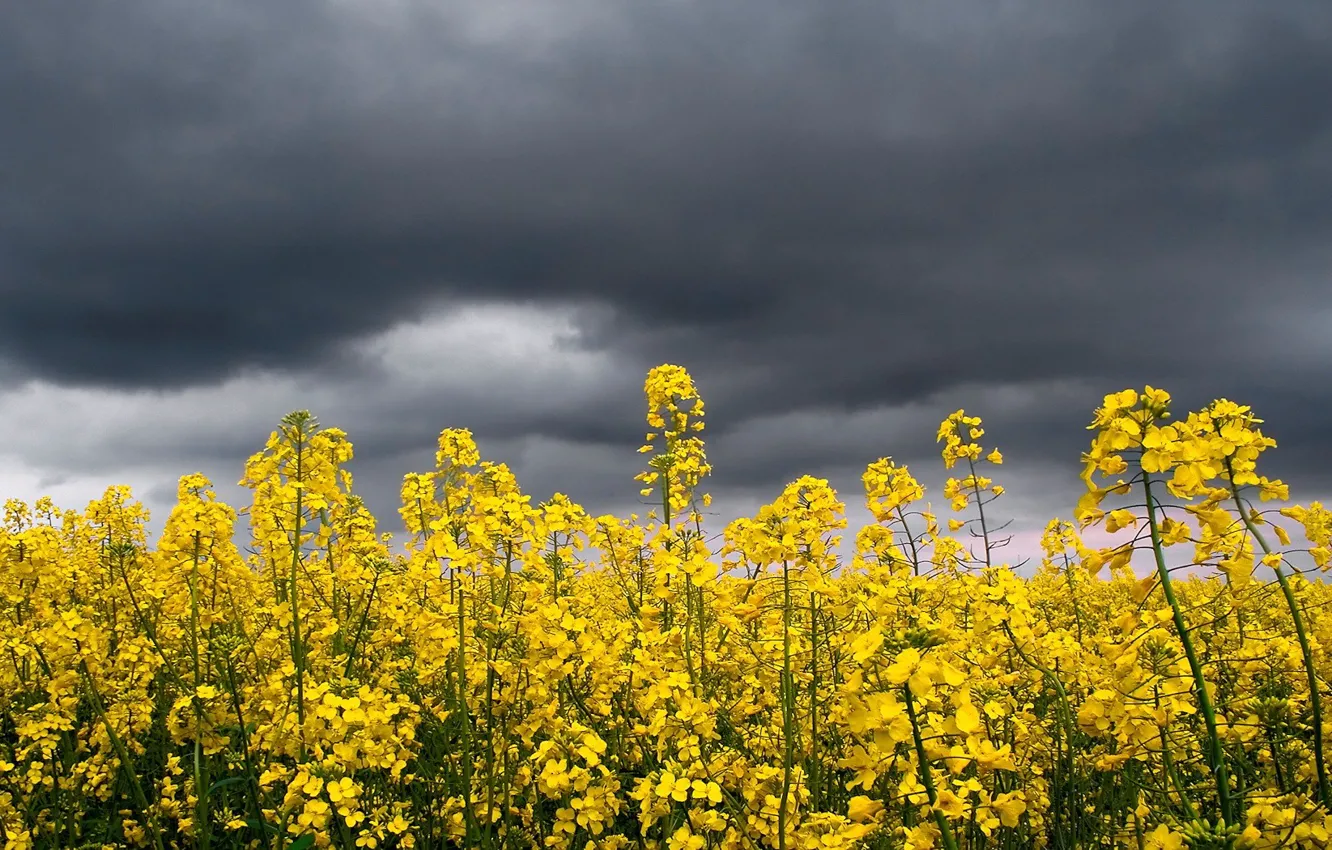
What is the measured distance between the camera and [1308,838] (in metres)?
2.63

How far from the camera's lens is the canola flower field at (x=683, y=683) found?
106 inches

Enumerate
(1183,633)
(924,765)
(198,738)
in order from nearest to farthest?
(924,765) → (1183,633) → (198,738)

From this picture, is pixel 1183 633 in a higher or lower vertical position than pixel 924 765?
higher

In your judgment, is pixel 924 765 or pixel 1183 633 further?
pixel 1183 633

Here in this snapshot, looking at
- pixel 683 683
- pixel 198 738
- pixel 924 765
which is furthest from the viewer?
pixel 198 738

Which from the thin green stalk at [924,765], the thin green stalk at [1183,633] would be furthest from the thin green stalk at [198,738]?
the thin green stalk at [1183,633]

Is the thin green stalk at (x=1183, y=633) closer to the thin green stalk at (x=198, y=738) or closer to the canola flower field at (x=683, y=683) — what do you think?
the canola flower field at (x=683, y=683)

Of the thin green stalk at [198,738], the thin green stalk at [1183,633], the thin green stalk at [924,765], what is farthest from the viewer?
the thin green stalk at [198,738]

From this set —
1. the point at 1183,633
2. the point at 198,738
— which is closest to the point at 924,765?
the point at 1183,633

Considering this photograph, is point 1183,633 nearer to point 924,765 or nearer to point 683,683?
point 924,765

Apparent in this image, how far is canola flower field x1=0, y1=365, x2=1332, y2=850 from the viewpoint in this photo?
8.80 feet

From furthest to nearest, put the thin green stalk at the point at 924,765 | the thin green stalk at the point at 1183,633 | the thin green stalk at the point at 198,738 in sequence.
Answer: the thin green stalk at the point at 198,738
the thin green stalk at the point at 1183,633
the thin green stalk at the point at 924,765

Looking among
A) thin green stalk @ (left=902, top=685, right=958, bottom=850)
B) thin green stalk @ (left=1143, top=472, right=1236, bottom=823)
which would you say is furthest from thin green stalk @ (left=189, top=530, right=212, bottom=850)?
thin green stalk @ (left=1143, top=472, right=1236, bottom=823)

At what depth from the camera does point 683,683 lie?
3559 mm
